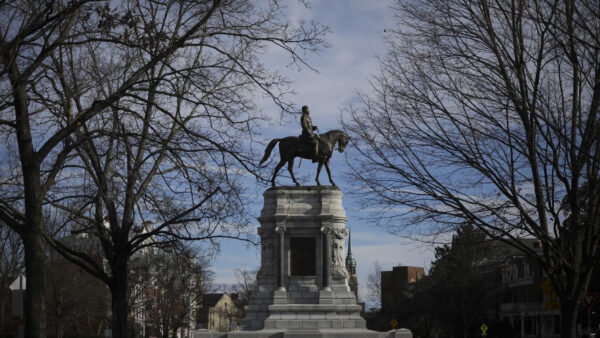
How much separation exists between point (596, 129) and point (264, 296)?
18019mm

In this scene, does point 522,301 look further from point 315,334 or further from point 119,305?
point 119,305

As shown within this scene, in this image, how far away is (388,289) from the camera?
120875mm

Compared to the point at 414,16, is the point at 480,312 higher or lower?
lower

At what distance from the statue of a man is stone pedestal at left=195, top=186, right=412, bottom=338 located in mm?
1722

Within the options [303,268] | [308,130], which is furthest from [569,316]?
[308,130]

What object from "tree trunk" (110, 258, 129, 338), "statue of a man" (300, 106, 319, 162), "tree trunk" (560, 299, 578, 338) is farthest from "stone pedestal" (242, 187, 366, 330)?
"tree trunk" (560, 299, 578, 338)

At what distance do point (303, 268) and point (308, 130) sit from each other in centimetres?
545

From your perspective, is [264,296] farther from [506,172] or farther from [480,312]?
[480,312]

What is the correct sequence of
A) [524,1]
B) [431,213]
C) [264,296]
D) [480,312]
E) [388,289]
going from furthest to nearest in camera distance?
[388,289]
[480,312]
[264,296]
[431,213]
[524,1]

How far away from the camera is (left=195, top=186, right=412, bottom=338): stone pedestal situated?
30594 mm

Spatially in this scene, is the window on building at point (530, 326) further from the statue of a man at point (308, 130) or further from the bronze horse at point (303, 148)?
the statue of a man at point (308, 130)

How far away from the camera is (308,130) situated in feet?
105

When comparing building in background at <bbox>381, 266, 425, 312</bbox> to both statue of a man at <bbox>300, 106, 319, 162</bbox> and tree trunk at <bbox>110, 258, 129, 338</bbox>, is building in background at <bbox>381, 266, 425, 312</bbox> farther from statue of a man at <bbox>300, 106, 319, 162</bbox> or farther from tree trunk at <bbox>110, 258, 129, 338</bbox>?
tree trunk at <bbox>110, 258, 129, 338</bbox>

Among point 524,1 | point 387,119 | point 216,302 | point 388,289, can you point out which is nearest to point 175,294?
point 387,119
